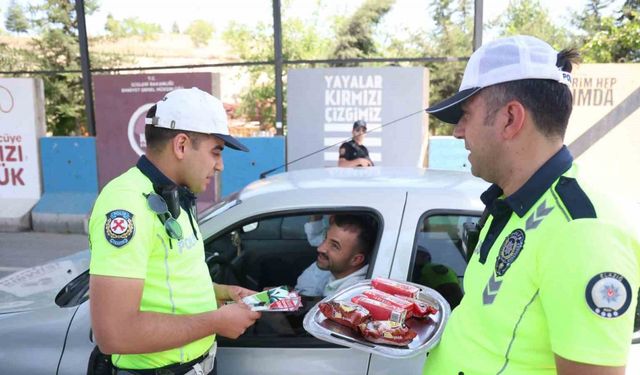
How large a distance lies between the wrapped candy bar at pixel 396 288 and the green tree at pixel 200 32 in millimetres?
43924

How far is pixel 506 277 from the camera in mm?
1021

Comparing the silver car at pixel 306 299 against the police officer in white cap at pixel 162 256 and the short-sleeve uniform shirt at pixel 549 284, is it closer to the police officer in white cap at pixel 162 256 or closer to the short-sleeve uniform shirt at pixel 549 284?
the police officer in white cap at pixel 162 256

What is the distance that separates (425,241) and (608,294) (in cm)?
123

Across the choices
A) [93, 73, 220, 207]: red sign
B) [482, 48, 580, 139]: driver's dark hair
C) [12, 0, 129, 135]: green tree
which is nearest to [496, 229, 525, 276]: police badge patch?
[482, 48, 580, 139]: driver's dark hair

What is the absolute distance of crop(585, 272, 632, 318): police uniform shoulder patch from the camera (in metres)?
0.84

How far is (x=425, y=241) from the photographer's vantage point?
2072mm

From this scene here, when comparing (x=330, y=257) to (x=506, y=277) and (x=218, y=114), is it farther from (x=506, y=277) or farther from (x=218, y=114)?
(x=506, y=277)

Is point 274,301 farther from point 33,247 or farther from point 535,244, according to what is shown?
point 33,247

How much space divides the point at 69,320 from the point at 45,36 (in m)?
17.9

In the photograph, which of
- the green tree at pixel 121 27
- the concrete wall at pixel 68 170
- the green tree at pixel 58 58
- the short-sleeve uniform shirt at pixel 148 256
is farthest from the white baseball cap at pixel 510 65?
the green tree at pixel 121 27

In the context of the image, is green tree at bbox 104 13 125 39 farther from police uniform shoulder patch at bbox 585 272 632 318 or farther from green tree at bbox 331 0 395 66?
police uniform shoulder patch at bbox 585 272 632 318

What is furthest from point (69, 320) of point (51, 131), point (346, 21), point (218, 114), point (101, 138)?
point (346, 21)

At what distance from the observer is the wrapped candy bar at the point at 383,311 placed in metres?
1.49

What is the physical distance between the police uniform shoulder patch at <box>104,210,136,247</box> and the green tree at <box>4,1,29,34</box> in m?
19.0
